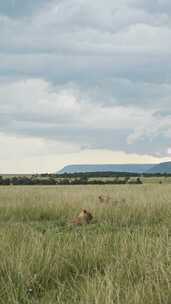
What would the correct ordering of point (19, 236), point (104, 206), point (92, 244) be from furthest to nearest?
point (104, 206) → point (19, 236) → point (92, 244)

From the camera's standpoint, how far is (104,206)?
553 inches

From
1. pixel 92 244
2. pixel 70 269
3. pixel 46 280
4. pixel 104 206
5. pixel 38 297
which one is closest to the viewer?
pixel 38 297

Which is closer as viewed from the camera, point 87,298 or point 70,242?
point 87,298

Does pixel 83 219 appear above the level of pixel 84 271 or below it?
above

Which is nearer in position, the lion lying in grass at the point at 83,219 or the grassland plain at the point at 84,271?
the grassland plain at the point at 84,271

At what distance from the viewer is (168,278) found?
462 centimetres

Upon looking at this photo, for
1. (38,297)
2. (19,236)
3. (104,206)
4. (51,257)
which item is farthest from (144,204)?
(38,297)

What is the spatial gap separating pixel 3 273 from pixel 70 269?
2.52 feet

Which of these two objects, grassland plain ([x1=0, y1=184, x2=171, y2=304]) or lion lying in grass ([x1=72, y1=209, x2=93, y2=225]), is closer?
grassland plain ([x1=0, y1=184, x2=171, y2=304])

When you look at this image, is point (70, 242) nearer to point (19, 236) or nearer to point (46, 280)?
point (19, 236)

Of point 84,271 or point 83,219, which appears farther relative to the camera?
point 83,219

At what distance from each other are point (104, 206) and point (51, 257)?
811cm

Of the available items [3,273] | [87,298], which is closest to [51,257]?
[3,273]

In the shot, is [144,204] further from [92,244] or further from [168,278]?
[168,278]
